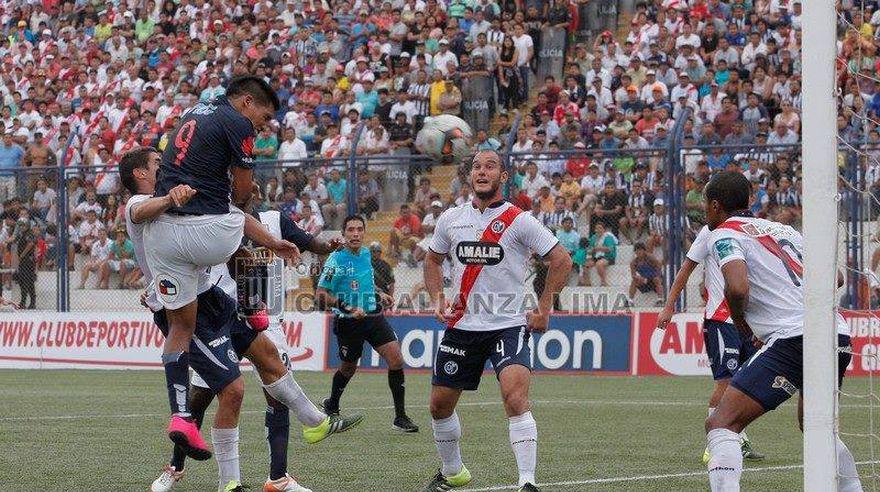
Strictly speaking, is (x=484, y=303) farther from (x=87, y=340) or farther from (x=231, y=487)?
(x=87, y=340)

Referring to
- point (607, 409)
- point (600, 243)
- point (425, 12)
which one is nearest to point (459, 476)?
point (607, 409)

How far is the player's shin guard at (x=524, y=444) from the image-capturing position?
28.8ft

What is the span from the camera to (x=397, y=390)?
550 inches

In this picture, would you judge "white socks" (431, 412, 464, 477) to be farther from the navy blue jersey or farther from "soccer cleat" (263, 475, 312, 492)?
the navy blue jersey

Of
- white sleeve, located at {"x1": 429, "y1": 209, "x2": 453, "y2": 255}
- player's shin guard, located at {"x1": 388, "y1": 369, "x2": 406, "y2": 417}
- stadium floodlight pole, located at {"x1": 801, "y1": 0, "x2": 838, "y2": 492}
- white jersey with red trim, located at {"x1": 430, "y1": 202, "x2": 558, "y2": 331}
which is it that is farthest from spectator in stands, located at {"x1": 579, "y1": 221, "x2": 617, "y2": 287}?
stadium floodlight pole, located at {"x1": 801, "y1": 0, "x2": 838, "y2": 492}

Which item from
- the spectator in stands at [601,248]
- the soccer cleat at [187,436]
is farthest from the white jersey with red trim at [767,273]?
the spectator in stands at [601,248]

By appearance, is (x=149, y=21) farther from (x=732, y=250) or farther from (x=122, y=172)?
(x=732, y=250)

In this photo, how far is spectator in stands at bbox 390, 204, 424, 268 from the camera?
22.7 meters

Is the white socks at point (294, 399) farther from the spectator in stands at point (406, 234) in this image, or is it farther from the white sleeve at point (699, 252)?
the spectator in stands at point (406, 234)

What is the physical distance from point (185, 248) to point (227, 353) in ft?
2.51

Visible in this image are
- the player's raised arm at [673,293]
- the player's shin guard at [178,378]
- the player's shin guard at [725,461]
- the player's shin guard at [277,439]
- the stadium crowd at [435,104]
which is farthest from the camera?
the stadium crowd at [435,104]

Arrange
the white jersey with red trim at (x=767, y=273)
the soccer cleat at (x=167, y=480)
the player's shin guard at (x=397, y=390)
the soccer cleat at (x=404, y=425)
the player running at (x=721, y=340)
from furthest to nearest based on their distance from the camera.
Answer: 1. the player's shin guard at (x=397, y=390)
2. the soccer cleat at (x=404, y=425)
3. the player running at (x=721, y=340)
4. the soccer cleat at (x=167, y=480)
5. the white jersey with red trim at (x=767, y=273)

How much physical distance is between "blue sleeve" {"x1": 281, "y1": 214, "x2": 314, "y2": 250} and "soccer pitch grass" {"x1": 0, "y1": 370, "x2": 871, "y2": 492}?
63.5 inches

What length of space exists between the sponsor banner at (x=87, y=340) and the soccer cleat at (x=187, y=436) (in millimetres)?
15407
